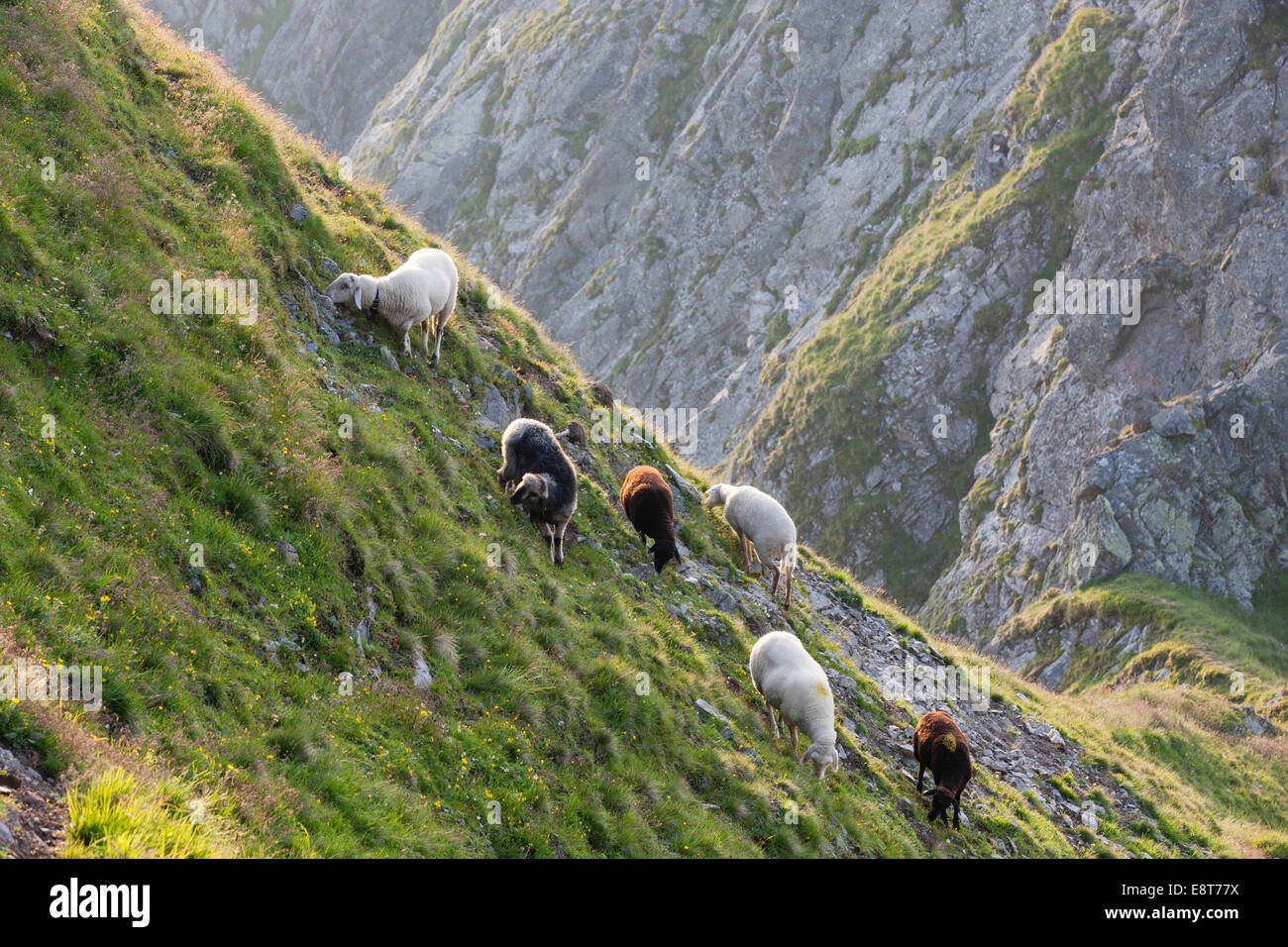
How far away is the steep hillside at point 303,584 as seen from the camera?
7211 mm

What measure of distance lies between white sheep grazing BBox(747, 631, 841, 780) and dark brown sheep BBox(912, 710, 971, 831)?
2.04 meters

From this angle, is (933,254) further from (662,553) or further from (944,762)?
(944,762)

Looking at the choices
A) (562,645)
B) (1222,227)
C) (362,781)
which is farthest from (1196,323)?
(362,781)

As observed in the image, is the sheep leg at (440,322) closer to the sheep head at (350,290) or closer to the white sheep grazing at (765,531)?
the sheep head at (350,290)

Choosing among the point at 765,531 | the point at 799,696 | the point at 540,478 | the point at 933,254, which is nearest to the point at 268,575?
the point at 540,478

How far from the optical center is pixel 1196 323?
48.2 m

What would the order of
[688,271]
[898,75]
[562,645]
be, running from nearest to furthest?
[562,645]
[898,75]
[688,271]

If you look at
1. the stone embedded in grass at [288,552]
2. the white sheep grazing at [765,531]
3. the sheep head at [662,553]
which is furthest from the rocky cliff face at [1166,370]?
the stone embedded in grass at [288,552]

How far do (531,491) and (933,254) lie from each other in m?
57.6

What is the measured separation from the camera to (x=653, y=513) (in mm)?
17125

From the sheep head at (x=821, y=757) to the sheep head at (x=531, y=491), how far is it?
19.8ft
